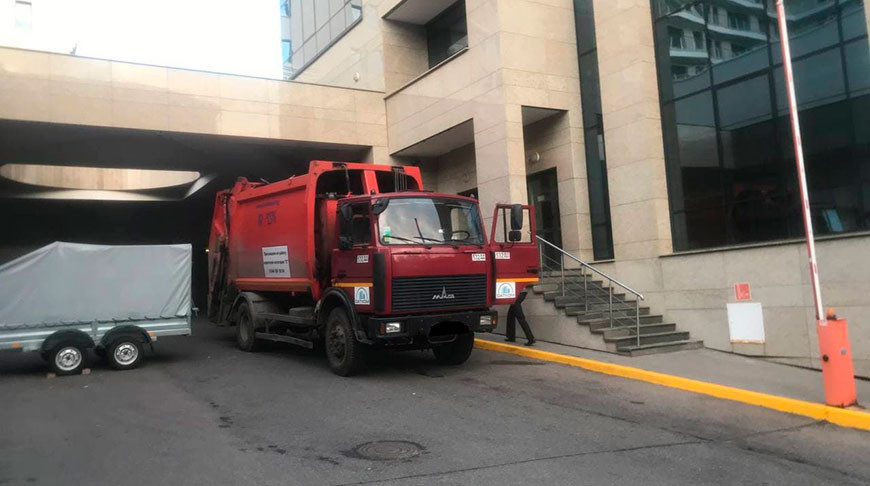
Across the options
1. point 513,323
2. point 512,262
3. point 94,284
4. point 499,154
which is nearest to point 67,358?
point 94,284

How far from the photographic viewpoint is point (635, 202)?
42.5 ft

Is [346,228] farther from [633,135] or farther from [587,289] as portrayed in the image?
[633,135]

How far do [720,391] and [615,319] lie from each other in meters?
3.70

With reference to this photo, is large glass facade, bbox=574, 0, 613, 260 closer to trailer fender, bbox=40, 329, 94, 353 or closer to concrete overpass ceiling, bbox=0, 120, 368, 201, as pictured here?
concrete overpass ceiling, bbox=0, 120, 368, 201

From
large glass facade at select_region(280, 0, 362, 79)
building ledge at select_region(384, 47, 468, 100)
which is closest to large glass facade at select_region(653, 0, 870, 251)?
building ledge at select_region(384, 47, 468, 100)

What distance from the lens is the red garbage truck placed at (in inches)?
350

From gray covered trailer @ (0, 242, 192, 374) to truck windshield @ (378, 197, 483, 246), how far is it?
4688mm

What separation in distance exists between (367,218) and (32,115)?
10.2m

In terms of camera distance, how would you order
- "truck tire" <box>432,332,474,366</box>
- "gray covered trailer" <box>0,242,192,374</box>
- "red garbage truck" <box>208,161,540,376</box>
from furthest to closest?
"truck tire" <box>432,332,474,366</box> → "gray covered trailer" <box>0,242,192,374</box> → "red garbage truck" <box>208,161,540,376</box>

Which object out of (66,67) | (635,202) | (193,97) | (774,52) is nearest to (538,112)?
(635,202)

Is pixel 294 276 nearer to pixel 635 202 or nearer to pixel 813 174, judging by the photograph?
pixel 635 202

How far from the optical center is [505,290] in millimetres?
9953

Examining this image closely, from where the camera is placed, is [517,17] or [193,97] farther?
[193,97]

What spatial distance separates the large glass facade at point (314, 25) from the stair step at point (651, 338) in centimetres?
1360
